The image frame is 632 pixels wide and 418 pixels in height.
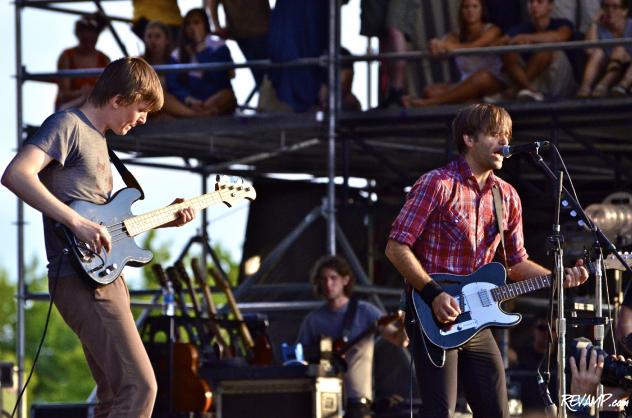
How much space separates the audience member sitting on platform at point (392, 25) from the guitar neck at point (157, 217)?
20.2ft

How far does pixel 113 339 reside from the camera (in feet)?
22.9

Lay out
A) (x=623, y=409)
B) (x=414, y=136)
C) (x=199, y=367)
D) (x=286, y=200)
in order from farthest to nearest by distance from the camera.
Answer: (x=286, y=200), (x=414, y=136), (x=199, y=367), (x=623, y=409)

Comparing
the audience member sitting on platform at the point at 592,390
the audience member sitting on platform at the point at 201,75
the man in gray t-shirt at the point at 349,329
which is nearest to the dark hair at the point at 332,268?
the man in gray t-shirt at the point at 349,329

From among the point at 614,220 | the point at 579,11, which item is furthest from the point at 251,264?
the point at 614,220

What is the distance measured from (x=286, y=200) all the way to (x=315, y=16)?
3598 mm

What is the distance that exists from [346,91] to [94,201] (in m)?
7.00

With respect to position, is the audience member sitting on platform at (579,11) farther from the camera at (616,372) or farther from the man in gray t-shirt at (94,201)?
the man in gray t-shirt at (94,201)

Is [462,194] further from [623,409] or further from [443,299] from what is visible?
[623,409]

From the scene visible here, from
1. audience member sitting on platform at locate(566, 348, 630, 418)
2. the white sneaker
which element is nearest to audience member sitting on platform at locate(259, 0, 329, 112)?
the white sneaker

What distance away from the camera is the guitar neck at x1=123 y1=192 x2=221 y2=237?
7320 mm

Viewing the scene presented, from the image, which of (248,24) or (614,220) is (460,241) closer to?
(614,220)

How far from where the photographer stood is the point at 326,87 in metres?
13.7

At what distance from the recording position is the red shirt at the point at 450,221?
766 centimetres

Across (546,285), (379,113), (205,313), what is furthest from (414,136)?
(546,285)
